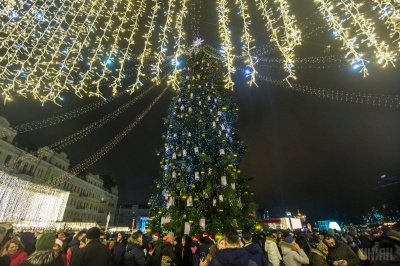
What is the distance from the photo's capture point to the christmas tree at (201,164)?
1044 cm

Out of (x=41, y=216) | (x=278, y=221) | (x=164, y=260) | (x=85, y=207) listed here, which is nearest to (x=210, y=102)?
(x=164, y=260)

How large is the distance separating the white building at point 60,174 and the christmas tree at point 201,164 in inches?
780

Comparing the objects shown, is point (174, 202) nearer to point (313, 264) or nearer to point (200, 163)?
point (200, 163)

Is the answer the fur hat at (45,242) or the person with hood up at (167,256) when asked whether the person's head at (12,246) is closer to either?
the fur hat at (45,242)

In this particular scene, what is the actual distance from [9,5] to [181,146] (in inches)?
353

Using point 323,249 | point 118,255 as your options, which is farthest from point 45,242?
point 323,249

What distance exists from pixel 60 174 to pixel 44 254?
41210 mm

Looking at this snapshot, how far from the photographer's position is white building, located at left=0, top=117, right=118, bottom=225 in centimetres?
2659

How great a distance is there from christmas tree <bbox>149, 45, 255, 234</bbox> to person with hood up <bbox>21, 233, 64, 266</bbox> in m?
7.54

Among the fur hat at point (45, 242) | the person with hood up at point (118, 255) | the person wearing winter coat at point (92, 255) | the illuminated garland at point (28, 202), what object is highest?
the illuminated garland at point (28, 202)

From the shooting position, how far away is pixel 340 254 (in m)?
4.77

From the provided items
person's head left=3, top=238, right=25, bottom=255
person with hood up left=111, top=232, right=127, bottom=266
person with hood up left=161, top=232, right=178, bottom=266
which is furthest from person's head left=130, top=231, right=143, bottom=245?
person's head left=3, top=238, right=25, bottom=255

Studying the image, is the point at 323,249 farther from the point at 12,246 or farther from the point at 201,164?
the point at 201,164

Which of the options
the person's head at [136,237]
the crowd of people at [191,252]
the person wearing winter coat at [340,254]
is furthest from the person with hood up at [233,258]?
the person wearing winter coat at [340,254]
